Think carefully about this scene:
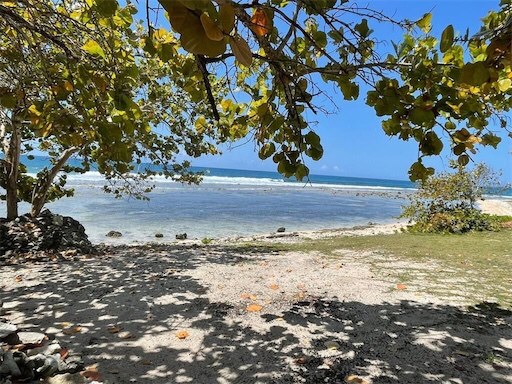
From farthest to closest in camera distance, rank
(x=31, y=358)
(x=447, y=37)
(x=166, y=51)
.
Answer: (x=31, y=358), (x=166, y=51), (x=447, y=37)

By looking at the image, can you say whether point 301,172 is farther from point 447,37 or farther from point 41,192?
point 41,192

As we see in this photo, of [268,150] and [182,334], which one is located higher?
→ [268,150]

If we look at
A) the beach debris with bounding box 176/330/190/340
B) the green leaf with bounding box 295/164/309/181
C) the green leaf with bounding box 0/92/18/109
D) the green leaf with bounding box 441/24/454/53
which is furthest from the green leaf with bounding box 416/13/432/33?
the beach debris with bounding box 176/330/190/340

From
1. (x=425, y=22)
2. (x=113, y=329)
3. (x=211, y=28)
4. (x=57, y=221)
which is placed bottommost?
(x=113, y=329)

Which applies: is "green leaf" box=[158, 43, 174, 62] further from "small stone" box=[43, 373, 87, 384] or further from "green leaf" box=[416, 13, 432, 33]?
Result: "small stone" box=[43, 373, 87, 384]

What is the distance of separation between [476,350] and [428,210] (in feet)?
39.7

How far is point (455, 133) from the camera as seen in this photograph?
1586 millimetres

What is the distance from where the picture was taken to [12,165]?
8289 millimetres

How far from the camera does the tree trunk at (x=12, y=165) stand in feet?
26.1

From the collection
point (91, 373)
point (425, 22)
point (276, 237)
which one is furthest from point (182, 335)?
point (276, 237)

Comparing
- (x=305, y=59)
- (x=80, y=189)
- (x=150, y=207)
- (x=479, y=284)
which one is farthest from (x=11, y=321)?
(x=80, y=189)

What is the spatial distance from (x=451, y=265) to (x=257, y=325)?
15.6 ft

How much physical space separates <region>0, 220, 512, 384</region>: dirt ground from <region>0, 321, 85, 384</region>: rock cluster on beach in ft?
0.64

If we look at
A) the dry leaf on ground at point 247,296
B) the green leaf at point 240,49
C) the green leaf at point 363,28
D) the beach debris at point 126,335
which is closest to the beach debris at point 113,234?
the dry leaf on ground at point 247,296
